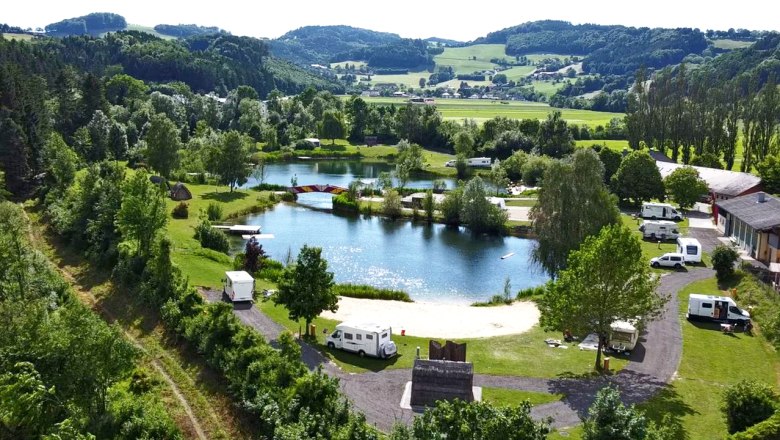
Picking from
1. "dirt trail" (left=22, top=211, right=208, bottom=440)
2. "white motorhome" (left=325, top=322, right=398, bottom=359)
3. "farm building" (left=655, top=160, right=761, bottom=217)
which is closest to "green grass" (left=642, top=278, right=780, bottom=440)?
"white motorhome" (left=325, top=322, right=398, bottom=359)

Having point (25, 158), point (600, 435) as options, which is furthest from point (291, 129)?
point (600, 435)

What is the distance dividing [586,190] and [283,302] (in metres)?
22.3

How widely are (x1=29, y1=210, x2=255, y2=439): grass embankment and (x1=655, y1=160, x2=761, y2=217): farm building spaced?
5134 cm

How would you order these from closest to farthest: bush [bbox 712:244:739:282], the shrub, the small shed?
bush [bbox 712:244:739:282] < the shrub < the small shed

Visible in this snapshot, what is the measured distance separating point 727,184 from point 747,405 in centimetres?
5427

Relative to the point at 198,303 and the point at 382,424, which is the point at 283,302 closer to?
the point at 198,303

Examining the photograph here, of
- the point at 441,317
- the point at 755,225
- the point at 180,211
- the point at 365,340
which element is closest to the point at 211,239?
the point at 180,211

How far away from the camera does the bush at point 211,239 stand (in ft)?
190

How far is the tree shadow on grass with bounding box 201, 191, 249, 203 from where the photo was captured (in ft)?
259

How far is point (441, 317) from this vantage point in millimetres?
42969

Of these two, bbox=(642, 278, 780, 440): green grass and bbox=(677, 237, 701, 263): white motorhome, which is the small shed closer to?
bbox=(677, 237, 701, 263): white motorhome

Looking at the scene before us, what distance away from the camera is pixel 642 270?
32.8 metres

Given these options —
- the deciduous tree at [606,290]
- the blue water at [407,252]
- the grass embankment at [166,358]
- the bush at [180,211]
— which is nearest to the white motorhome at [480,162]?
the blue water at [407,252]

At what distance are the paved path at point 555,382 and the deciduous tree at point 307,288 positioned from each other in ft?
5.90
